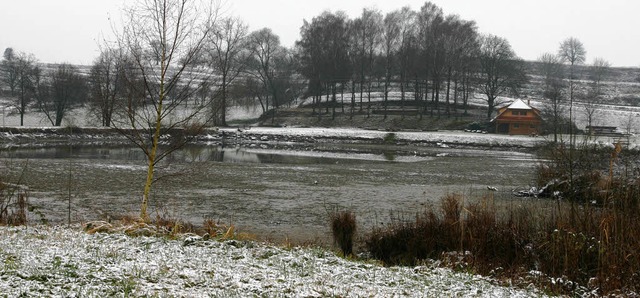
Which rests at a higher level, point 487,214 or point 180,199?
point 487,214

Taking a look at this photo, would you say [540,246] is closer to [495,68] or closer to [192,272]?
[192,272]

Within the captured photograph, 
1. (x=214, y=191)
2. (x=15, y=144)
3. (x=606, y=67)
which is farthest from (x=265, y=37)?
(x=606, y=67)

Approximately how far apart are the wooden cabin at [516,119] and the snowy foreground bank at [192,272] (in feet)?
215

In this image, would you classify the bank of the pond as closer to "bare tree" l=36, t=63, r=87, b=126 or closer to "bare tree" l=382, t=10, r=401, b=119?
"bare tree" l=36, t=63, r=87, b=126

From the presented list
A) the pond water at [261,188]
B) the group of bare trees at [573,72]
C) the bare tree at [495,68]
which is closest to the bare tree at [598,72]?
the group of bare trees at [573,72]

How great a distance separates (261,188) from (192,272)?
15281 mm

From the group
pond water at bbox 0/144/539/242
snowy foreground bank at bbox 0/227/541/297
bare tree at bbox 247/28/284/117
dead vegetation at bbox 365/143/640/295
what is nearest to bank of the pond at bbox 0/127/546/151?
pond water at bbox 0/144/539/242

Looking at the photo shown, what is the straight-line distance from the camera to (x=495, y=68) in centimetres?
7788

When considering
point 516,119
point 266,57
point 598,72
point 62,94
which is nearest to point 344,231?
point 62,94

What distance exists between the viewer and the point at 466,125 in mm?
72250

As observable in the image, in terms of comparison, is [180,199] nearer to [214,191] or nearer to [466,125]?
[214,191]

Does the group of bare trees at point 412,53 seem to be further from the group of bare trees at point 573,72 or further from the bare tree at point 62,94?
the bare tree at point 62,94

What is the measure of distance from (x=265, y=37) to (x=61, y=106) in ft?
123

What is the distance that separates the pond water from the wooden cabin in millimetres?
34825
